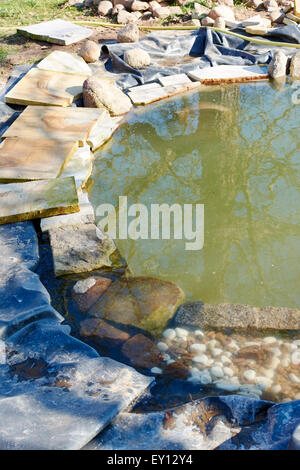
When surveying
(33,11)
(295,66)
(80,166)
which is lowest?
(80,166)

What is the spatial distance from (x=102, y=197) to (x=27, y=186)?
687 millimetres

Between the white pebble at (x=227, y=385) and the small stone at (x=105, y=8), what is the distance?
8.25 metres

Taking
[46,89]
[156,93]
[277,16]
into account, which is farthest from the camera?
[277,16]

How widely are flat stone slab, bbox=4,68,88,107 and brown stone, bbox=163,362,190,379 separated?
3848 millimetres

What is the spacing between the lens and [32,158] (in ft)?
13.9

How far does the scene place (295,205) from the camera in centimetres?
378

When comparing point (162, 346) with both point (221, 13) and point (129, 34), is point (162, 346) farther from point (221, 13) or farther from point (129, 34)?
point (221, 13)

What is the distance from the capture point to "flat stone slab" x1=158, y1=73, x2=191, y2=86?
20.3 ft

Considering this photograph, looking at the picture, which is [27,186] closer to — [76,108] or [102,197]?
[102,197]

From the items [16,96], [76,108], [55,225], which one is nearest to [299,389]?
[55,225]

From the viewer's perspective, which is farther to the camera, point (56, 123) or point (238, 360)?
point (56, 123)

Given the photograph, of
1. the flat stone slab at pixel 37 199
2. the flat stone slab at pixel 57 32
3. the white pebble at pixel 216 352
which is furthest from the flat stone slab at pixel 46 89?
the white pebble at pixel 216 352

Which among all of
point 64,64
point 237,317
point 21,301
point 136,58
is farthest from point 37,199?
point 136,58

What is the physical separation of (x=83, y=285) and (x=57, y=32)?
603cm
